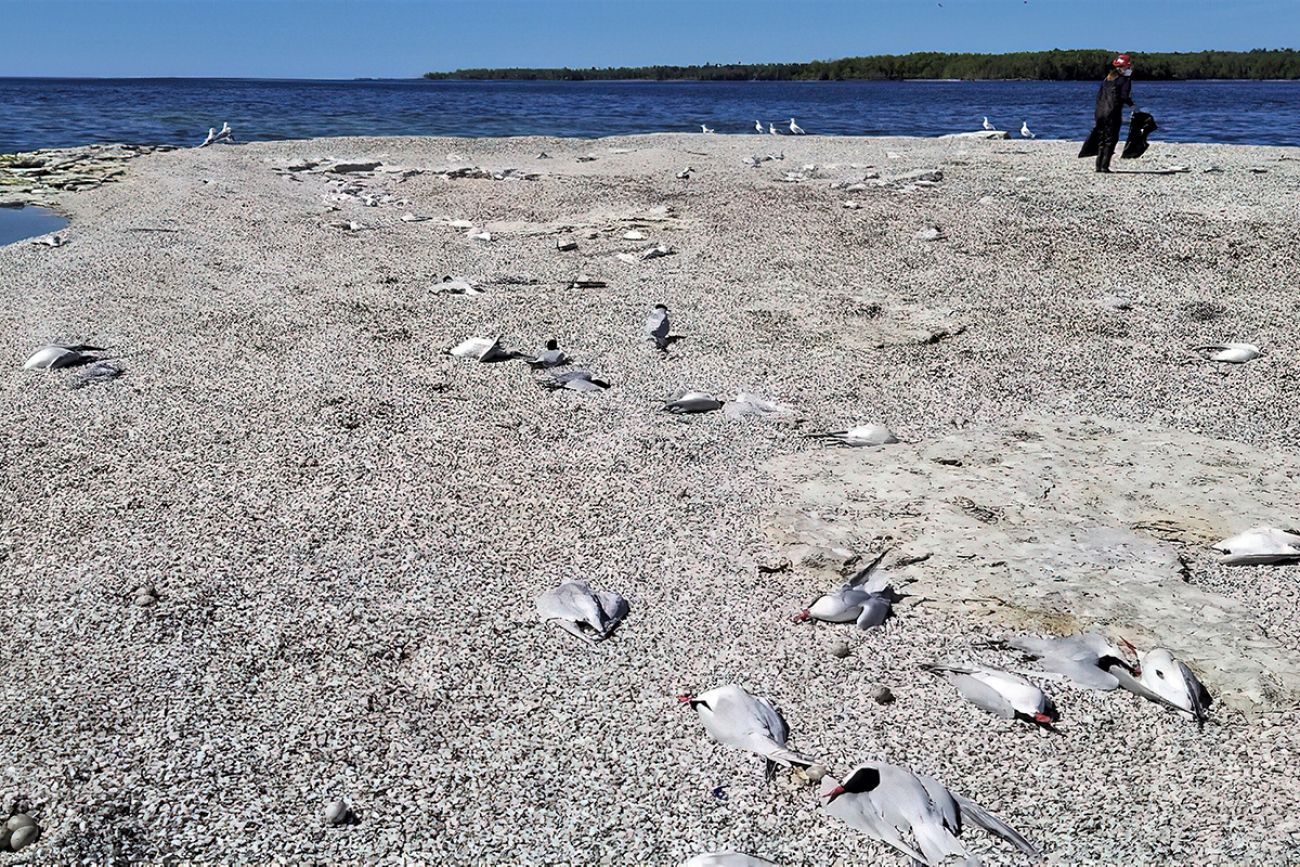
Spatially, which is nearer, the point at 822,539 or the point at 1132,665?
the point at 1132,665

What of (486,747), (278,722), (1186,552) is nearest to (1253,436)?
(1186,552)

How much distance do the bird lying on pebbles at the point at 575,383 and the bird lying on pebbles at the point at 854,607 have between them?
7.72ft

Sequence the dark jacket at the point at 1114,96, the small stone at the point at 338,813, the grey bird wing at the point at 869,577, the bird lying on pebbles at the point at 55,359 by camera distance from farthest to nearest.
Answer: the dark jacket at the point at 1114,96 → the bird lying on pebbles at the point at 55,359 → the grey bird wing at the point at 869,577 → the small stone at the point at 338,813

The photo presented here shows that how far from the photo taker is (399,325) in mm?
6496

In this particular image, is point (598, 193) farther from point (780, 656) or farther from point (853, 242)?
point (780, 656)

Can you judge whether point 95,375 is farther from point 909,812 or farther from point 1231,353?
point 1231,353

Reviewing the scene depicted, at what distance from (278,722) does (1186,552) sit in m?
2.82

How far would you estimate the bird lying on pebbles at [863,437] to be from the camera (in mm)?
4363

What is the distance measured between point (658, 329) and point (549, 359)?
2.66 feet

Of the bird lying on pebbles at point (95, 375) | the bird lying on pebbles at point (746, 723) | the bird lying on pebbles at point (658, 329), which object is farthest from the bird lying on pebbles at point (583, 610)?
the bird lying on pebbles at point (95, 375)

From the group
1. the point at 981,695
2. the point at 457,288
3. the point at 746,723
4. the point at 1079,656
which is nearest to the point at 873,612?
the point at 981,695

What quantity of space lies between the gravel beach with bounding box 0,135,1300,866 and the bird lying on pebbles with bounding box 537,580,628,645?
46 mm

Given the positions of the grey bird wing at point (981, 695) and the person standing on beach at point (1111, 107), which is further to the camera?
the person standing on beach at point (1111, 107)

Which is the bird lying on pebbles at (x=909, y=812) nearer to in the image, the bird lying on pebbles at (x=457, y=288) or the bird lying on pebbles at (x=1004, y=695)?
the bird lying on pebbles at (x=1004, y=695)
